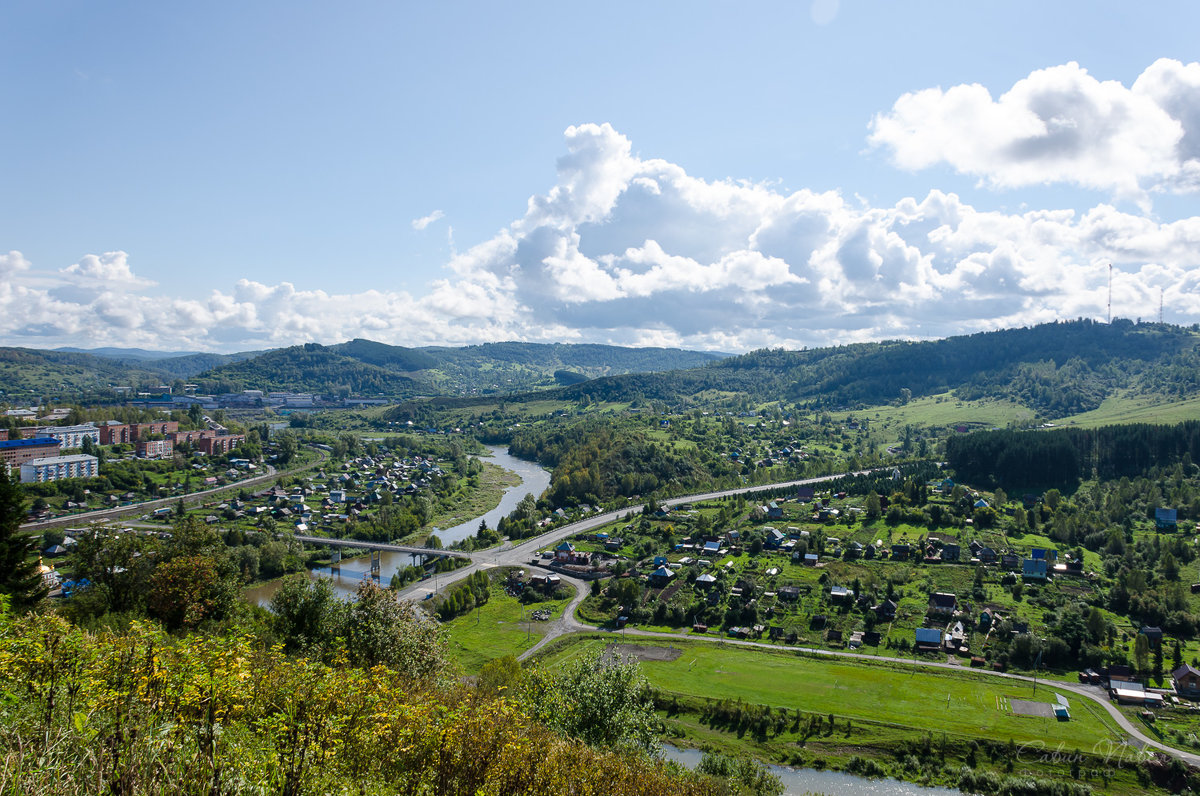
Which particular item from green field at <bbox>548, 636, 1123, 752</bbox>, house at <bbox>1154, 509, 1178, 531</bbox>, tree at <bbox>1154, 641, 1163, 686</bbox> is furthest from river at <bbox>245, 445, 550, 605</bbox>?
house at <bbox>1154, 509, 1178, 531</bbox>

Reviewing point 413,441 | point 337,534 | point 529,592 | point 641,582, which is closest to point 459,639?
point 529,592

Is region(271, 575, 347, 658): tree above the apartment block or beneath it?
above

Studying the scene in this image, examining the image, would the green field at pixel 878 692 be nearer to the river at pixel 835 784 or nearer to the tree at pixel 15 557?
the river at pixel 835 784

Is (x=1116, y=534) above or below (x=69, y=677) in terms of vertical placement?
below

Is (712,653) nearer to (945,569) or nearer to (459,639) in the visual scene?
(459,639)

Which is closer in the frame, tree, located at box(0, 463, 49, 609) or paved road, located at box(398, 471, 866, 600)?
tree, located at box(0, 463, 49, 609)

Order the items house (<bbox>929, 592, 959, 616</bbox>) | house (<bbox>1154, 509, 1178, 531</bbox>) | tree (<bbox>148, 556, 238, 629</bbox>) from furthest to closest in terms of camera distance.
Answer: house (<bbox>1154, 509, 1178, 531</bbox>)
house (<bbox>929, 592, 959, 616</bbox>)
tree (<bbox>148, 556, 238, 629</bbox>)

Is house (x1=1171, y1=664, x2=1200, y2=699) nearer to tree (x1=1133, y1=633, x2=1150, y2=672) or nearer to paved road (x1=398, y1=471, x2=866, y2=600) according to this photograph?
tree (x1=1133, y1=633, x2=1150, y2=672)

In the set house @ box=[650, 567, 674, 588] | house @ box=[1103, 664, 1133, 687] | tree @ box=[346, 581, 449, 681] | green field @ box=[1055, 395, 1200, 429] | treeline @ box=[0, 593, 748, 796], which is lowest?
house @ box=[650, 567, 674, 588]
